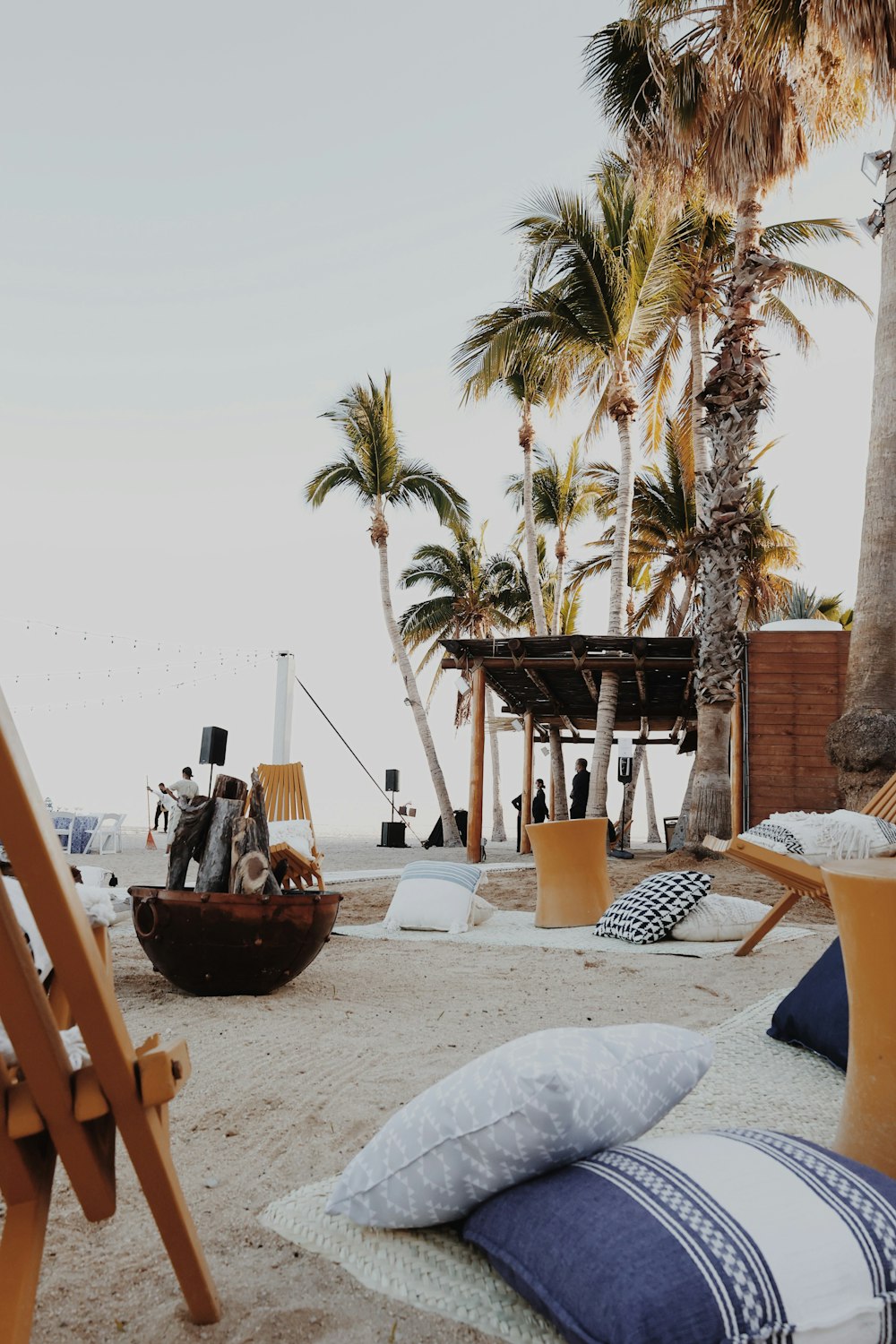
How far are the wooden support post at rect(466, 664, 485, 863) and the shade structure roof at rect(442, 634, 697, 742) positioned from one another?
43 cm

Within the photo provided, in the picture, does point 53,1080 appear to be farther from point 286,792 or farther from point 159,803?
point 159,803

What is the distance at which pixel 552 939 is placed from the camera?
5.50 m

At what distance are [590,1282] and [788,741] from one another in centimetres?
944

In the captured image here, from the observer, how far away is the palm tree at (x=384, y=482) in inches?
788

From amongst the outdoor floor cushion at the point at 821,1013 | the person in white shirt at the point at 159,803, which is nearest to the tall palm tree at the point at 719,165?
the person in white shirt at the point at 159,803

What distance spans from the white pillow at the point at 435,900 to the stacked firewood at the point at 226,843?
2.47 metres

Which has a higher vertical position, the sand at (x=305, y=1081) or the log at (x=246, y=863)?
the log at (x=246, y=863)

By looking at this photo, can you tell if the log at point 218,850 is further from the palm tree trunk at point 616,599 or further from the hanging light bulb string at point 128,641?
the hanging light bulb string at point 128,641

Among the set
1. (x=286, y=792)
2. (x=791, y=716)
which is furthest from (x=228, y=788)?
(x=791, y=716)

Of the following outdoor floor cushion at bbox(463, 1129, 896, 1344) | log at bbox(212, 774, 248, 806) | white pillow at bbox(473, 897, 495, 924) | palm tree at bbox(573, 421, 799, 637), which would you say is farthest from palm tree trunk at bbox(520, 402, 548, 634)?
outdoor floor cushion at bbox(463, 1129, 896, 1344)

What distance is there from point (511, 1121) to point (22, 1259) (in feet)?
2.30

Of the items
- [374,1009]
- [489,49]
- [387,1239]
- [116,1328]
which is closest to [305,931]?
[374,1009]

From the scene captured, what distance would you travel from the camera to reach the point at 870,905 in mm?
1729

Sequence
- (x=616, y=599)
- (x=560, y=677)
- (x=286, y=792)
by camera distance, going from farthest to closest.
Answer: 1. (x=616, y=599)
2. (x=560, y=677)
3. (x=286, y=792)
